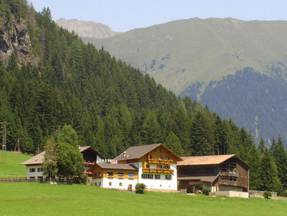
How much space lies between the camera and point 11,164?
142m

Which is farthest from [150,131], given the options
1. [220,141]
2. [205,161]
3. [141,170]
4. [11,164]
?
[141,170]

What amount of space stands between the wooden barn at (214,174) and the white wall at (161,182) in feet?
9.87

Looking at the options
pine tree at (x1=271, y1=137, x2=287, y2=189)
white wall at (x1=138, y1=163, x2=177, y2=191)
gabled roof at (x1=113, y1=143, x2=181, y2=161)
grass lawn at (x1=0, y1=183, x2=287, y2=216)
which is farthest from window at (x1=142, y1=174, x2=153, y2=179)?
pine tree at (x1=271, y1=137, x2=287, y2=189)

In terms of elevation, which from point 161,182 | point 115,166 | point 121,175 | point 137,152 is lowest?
point 161,182

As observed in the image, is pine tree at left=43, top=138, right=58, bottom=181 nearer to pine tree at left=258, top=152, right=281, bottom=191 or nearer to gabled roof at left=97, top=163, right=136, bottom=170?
gabled roof at left=97, top=163, right=136, bottom=170

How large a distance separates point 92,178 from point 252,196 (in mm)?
29123

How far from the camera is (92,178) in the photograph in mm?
127500

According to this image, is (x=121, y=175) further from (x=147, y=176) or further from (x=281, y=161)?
(x=281, y=161)

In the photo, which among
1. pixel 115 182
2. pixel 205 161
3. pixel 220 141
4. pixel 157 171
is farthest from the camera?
pixel 220 141

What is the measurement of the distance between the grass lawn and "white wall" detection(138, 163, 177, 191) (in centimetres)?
2395

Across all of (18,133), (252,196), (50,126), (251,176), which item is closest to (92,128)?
(50,126)

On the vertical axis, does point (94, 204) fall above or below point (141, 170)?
below

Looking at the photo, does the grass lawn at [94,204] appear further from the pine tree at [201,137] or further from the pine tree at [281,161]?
the pine tree at [201,137]

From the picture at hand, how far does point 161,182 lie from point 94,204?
176 feet
